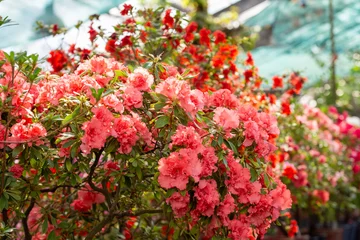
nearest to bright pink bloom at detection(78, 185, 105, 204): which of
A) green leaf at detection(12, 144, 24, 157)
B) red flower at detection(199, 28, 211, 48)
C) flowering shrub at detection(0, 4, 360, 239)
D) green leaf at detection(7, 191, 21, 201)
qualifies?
flowering shrub at detection(0, 4, 360, 239)

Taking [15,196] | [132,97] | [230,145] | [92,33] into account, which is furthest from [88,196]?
[92,33]

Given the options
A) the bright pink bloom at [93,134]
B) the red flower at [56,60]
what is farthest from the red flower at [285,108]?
the bright pink bloom at [93,134]

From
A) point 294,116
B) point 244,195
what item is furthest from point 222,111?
point 294,116

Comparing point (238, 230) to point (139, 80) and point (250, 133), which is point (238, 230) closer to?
point (250, 133)

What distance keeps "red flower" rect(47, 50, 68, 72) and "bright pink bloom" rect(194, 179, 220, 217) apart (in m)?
1.54

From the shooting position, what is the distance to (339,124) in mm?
6941

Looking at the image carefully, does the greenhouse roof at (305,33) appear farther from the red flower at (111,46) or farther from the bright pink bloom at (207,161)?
the bright pink bloom at (207,161)

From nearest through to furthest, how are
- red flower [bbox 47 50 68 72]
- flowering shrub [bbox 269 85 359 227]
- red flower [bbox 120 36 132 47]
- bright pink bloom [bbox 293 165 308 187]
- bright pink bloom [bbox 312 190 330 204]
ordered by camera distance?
red flower [bbox 120 36 132 47] < red flower [bbox 47 50 68 72] < flowering shrub [bbox 269 85 359 227] < bright pink bloom [bbox 293 165 308 187] < bright pink bloom [bbox 312 190 330 204]

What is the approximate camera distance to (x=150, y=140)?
93.7 inches

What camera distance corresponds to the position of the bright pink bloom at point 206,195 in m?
2.24

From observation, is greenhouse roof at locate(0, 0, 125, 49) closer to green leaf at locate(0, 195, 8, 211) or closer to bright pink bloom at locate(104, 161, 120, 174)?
bright pink bloom at locate(104, 161, 120, 174)

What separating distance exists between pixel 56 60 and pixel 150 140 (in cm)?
132

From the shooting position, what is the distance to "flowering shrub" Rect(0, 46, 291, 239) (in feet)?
7.30

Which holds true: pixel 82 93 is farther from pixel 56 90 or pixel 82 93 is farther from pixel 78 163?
pixel 78 163
